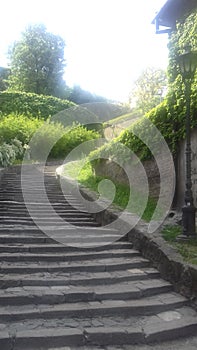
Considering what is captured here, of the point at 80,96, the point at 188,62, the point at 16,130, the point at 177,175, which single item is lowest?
the point at 177,175

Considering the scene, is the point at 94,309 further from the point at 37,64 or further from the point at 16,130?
the point at 37,64

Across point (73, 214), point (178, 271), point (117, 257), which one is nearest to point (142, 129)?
point (73, 214)

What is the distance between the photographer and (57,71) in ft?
103

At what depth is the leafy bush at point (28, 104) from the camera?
969 inches

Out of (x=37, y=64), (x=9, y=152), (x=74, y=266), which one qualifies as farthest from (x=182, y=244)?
(x=37, y=64)

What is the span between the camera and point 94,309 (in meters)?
3.93

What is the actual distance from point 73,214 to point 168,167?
215 centimetres

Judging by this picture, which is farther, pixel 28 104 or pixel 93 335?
pixel 28 104

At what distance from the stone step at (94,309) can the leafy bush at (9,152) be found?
934 centimetres

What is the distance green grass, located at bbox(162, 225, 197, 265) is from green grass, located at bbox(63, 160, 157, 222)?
768mm

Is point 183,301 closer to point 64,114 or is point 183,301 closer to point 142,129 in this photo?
point 142,129

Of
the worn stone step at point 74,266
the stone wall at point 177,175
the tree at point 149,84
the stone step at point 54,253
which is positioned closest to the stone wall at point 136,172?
the stone wall at point 177,175

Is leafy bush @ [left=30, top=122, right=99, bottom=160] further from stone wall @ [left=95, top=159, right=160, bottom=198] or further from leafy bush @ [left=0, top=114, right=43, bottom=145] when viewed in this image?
stone wall @ [left=95, top=159, right=160, bottom=198]

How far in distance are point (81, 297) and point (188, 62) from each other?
335 cm
